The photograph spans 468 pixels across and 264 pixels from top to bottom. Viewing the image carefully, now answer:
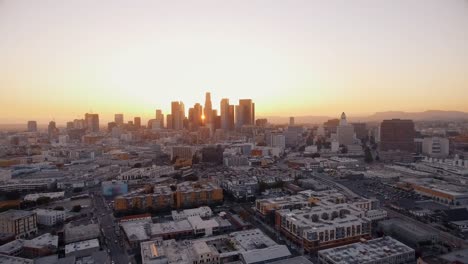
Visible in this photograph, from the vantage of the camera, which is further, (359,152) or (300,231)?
(359,152)

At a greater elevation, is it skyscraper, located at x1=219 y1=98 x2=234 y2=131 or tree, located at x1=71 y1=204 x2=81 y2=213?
skyscraper, located at x1=219 y1=98 x2=234 y2=131

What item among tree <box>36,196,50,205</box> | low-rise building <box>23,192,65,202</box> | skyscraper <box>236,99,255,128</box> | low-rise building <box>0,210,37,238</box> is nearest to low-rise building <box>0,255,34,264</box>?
low-rise building <box>0,210,37,238</box>

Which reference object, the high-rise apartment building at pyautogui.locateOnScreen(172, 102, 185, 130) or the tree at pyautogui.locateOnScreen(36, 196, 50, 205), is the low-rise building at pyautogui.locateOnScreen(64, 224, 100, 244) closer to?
the tree at pyautogui.locateOnScreen(36, 196, 50, 205)

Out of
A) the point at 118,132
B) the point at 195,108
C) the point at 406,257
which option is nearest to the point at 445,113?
the point at 195,108

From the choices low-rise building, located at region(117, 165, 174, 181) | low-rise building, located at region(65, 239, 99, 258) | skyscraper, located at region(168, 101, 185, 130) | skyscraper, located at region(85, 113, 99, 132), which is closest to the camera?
low-rise building, located at region(65, 239, 99, 258)

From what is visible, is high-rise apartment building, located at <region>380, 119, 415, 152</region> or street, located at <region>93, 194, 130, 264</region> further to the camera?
high-rise apartment building, located at <region>380, 119, 415, 152</region>

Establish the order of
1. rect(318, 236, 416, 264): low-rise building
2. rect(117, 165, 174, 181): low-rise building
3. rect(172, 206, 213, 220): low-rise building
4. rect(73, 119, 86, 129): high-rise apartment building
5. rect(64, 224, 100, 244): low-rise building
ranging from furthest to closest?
1. rect(73, 119, 86, 129): high-rise apartment building
2. rect(117, 165, 174, 181): low-rise building
3. rect(172, 206, 213, 220): low-rise building
4. rect(64, 224, 100, 244): low-rise building
5. rect(318, 236, 416, 264): low-rise building

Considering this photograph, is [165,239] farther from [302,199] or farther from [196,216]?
[302,199]

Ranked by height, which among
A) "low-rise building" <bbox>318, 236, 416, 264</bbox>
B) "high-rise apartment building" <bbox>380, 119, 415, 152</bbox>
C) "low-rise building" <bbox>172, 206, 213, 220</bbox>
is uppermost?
"high-rise apartment building" <bbox>380, 119, 415, 152</bbox>
